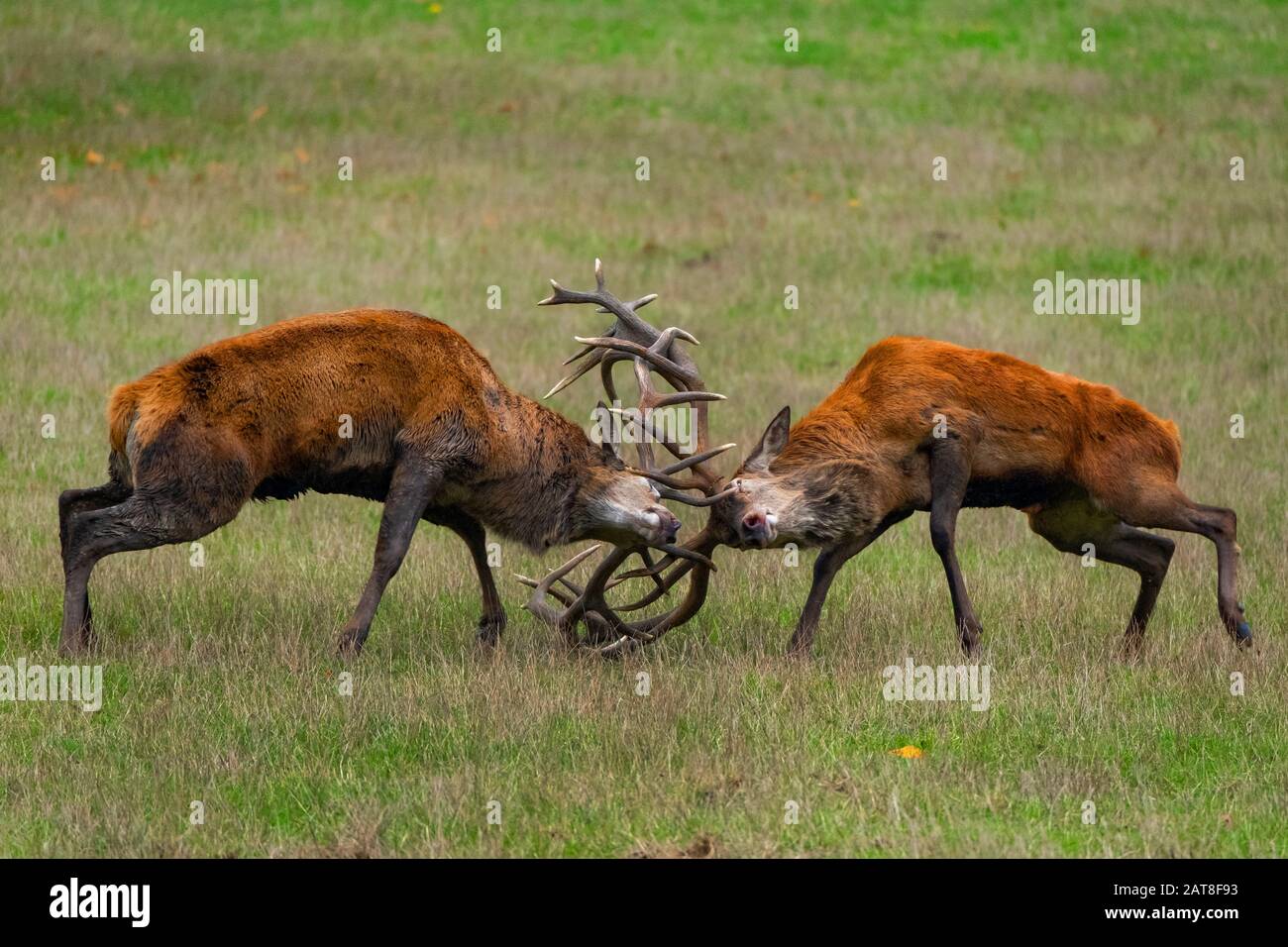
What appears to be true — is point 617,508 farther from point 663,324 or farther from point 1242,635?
point 663,324

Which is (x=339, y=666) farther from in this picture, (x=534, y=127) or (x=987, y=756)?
(x=534, y=127)

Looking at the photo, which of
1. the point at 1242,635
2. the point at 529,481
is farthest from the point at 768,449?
the point at 1242,635

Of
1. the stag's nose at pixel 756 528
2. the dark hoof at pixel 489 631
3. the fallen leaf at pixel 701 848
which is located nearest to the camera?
the fallen leaf at pixel 701 848

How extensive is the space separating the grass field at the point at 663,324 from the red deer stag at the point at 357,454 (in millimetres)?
654

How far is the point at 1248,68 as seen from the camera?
27.2 meters

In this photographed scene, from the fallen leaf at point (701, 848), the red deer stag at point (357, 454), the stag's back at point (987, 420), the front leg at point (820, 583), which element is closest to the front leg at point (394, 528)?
the red deer stag at point (357, 454)

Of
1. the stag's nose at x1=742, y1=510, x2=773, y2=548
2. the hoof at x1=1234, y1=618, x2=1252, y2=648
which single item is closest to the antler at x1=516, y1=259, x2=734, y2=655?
the stag's nose at x1=742, y1=510, x2=773, y2=548

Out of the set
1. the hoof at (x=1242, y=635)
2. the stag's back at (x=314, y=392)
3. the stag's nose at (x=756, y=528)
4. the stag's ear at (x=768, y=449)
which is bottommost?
the hoof at (x=1242, y=635)

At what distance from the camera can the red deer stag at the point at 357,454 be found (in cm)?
863

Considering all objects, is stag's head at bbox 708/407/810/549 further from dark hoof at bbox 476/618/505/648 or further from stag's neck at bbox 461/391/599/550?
dark hoof at bbox 476/618/505/648

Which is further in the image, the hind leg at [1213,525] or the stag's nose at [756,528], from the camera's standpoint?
the hind leg at [1213,525]

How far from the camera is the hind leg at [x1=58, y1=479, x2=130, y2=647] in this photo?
908 cm

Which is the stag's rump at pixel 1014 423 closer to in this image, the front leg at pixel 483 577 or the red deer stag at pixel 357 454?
the red deer stag at pixel 357 454

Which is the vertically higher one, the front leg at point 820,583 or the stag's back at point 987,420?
the stag's back at point 987,420
